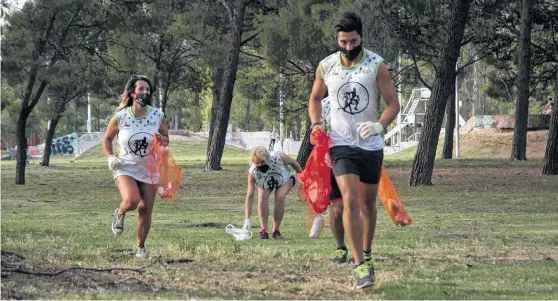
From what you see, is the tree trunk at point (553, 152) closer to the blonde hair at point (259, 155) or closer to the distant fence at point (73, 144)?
the blonde hair at point (259, 155)

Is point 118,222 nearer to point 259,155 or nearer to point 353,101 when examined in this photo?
point 259,155

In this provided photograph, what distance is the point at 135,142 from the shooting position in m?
11.2

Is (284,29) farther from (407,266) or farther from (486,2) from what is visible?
(407,266)

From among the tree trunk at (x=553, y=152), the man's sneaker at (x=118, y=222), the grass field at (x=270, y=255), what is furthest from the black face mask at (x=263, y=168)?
the tree trunk at (x=553, y=152)

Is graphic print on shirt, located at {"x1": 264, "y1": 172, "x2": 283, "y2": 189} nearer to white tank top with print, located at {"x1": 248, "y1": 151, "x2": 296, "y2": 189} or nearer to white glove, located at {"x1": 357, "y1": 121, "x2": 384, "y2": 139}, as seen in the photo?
white tank top with print, located at {"x1": 248, "y1": 151, "x2": 296, "y2": 189}

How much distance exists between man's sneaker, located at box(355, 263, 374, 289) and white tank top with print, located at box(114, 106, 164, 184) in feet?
11.3

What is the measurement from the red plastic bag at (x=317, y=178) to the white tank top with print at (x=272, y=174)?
166 inches

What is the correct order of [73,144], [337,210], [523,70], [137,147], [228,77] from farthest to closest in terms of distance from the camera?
[73,144], [228,77], [523,70], [137,147], [337,210]

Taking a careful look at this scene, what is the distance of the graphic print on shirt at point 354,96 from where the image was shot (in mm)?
9055

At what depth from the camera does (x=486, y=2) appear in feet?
109

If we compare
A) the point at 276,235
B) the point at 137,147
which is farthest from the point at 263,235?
the point at 137,147

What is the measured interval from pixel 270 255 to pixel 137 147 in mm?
1756

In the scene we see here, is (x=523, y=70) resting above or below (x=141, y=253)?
above

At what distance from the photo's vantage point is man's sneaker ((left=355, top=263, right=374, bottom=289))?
8352 mm
